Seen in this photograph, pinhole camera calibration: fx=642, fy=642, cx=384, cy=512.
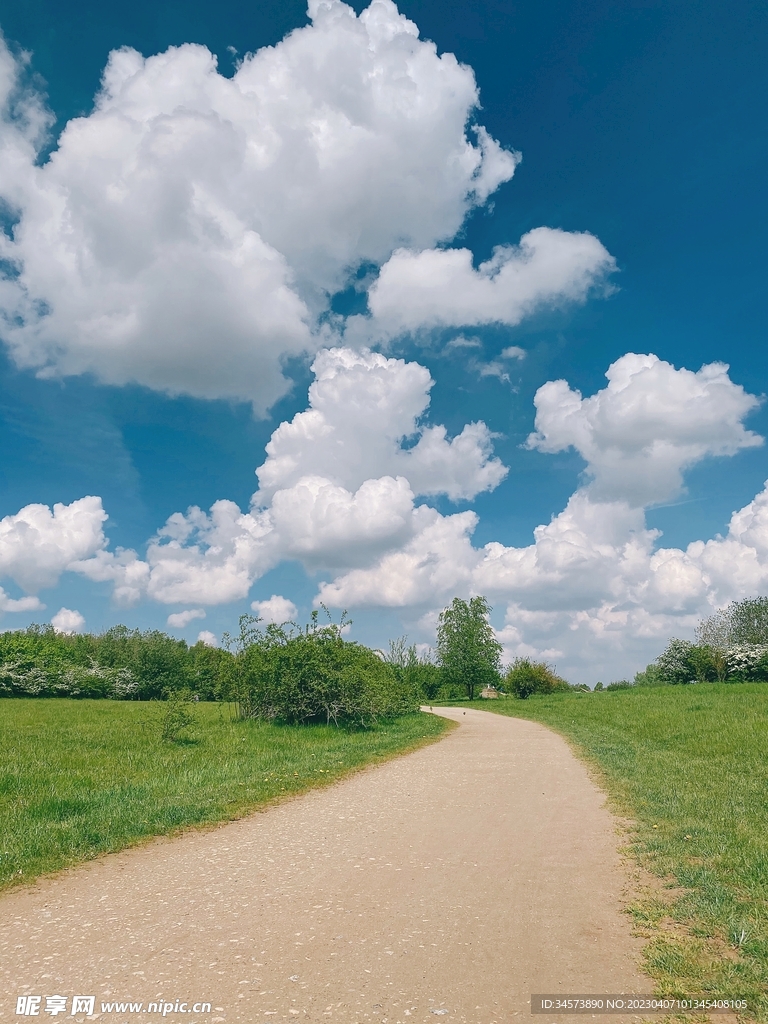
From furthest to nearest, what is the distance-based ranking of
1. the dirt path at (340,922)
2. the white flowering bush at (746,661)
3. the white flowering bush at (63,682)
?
the white flowering bush at (63,682)
the white flowering bush at (746,661)
the dirt path at (340,922)

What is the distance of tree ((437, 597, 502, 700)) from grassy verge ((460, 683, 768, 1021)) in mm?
47620

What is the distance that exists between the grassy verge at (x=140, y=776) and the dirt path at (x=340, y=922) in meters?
0.69

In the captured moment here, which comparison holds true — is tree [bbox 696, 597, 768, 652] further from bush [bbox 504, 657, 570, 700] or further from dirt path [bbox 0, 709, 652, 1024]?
dirt path [bbox 0, 709, 652, 1024]

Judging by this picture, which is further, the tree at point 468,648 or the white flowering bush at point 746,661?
the tree at point 468,648

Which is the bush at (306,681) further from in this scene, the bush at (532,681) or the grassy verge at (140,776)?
the bush at (532,681)

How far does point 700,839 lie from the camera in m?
8.05

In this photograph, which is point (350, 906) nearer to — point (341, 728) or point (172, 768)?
point (172, 768)

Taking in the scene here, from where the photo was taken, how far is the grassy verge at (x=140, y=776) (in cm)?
818

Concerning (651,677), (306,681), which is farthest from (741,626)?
(306,681)

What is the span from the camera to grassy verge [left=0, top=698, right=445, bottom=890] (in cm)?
818

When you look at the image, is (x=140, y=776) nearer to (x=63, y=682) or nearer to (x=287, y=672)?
(x=287, y=672)

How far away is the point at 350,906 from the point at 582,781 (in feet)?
28.3

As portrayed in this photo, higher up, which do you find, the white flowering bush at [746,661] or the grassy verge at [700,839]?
the white flowering bush at [746,661]

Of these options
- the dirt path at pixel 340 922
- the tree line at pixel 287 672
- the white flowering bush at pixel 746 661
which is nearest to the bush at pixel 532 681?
the tree line at pixel 287 672
